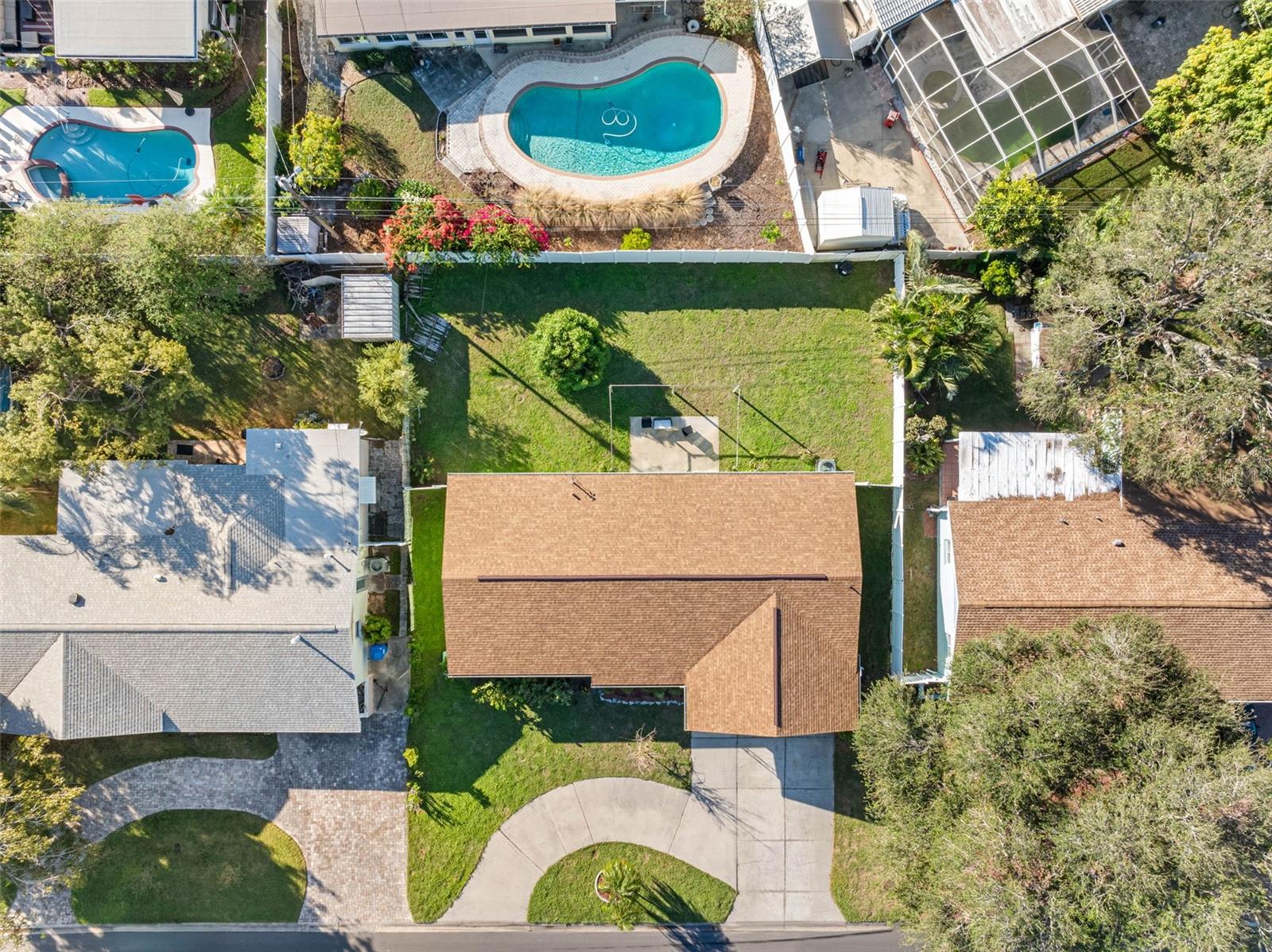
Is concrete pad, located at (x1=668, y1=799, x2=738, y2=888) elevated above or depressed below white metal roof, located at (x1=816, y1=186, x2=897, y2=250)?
below

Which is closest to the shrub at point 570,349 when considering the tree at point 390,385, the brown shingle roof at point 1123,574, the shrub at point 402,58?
the tree at point 390,385

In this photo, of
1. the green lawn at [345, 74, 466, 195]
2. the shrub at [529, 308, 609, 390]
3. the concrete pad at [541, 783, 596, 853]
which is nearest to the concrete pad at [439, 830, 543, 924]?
the concrete pad at [541, 783, 596, 853]

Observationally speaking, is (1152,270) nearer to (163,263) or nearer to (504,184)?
(504,184)

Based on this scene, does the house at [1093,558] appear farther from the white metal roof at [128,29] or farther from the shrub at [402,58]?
the white metal roof at [128,29]

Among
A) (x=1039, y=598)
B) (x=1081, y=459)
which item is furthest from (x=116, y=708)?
(x=1081, y=459)

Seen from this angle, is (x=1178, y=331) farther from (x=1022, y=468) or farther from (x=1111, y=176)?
(x=1111, y=176)

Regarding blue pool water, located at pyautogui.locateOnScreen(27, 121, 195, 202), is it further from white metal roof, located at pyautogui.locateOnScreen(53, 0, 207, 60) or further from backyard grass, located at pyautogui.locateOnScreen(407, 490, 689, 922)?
backyard grass, located at pyautogui.locateOnScreen(407, 490, 689, 922)

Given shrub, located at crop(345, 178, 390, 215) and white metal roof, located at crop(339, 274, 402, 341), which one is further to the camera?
shrub, located at crop(345, 178, 390, 215)
